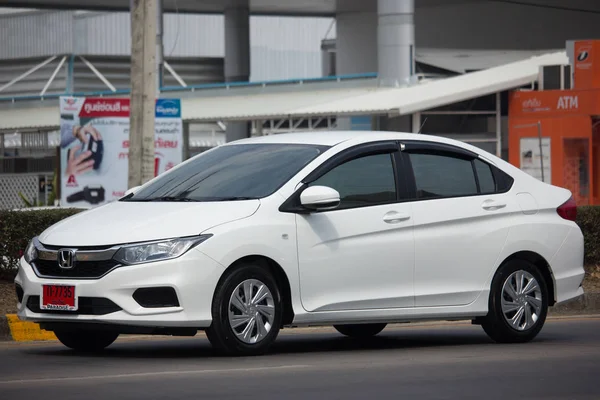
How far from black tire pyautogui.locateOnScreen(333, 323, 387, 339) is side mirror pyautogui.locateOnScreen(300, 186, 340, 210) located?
2055 millimetres

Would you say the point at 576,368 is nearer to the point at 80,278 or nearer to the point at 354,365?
the point at 354,365

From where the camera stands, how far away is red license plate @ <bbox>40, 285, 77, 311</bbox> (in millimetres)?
9547

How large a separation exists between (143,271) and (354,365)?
5.27ft

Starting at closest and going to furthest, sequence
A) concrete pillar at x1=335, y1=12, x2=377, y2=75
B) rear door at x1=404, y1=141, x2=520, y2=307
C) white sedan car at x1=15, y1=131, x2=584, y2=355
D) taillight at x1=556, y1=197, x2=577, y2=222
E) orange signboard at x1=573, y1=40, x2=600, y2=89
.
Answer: white sedan car at x1=15, y1=131, x2=584, y2=355 → rear door at x1=404, y1=141, x2=520, y2=307 → taillight at x1=556, y1=197, x2=577, y2=222 → orange signboard at x1=573, y1=40, x2=600, y2=89 → concrete pillar at x1=335, y1=12, x2=377, y2=75

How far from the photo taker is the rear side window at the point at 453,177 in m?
11.1

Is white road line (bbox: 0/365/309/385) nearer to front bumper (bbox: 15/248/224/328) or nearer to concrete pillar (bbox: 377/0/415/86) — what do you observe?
front bumper (bbox: 15/248/224/328)

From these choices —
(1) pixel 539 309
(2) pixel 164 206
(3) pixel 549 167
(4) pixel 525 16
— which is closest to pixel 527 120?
(3) pixel 549 167

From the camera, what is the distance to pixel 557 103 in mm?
32312

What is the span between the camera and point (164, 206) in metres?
10.0

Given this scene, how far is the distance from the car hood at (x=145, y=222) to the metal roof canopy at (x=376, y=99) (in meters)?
24.2

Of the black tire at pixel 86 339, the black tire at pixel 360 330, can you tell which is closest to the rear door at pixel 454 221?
the black tire at pixel 360 330

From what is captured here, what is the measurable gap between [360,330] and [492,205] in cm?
167

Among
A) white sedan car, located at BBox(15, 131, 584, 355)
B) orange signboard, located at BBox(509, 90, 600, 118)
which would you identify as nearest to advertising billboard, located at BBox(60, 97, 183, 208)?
orange signboard, located at BBox(509, 90, 600, 118)

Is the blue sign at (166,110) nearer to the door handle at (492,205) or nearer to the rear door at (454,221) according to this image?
the rear door at (454,221)
